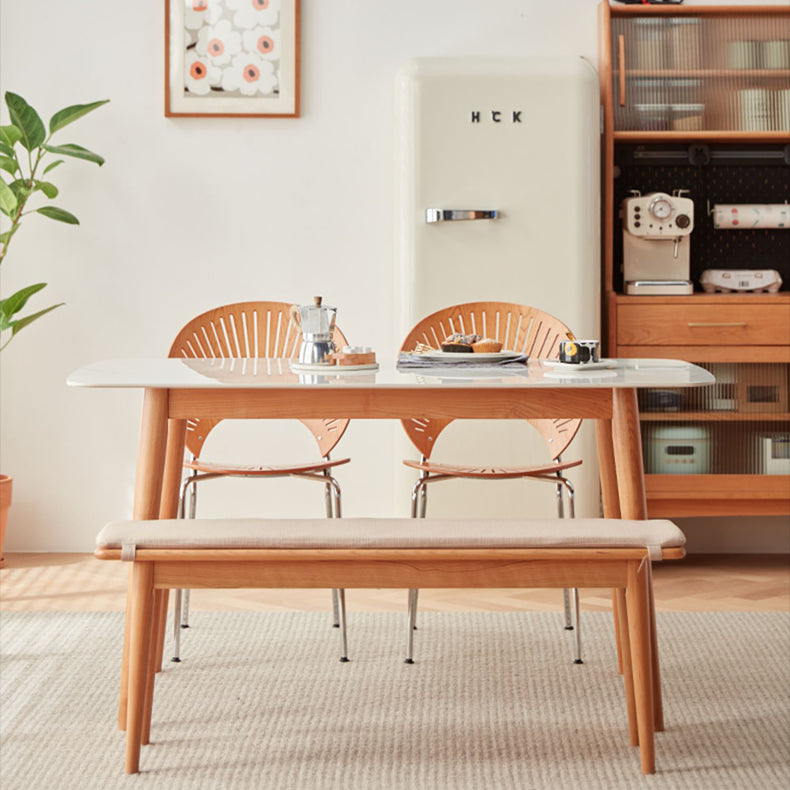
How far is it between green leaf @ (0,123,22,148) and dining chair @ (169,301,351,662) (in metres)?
1.05

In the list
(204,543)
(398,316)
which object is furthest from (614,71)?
(204,543)

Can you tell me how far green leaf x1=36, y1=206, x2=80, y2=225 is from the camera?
345 cm

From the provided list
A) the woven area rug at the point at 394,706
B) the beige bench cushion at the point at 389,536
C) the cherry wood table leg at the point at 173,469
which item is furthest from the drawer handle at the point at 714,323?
the cherry wood table leg at the point at 173,469

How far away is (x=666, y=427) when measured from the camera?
353 centimetres

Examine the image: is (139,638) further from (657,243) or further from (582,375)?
(657,243)

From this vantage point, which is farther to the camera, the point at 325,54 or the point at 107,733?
the point at 325,54

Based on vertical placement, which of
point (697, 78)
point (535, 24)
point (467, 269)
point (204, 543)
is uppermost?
point (535, 24)

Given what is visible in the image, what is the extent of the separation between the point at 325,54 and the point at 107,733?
2.49m

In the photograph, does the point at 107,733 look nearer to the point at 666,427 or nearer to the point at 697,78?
the point at 666,427

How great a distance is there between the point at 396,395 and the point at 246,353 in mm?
995

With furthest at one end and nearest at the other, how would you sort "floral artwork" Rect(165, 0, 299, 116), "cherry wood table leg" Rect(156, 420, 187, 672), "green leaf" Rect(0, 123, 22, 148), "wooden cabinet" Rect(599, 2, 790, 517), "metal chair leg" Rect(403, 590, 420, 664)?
"floral artwork" Rect(165, 0, 299, 116) → "wooden cabinet" Rect(599, 2, 790, 517) → "green leaf" Rect(0, 123, 22, 148) → "metal chair leg" Rect(403, 590, 420, 664) → "cherry wood table leg" Rect(156, 420, 187, 672)

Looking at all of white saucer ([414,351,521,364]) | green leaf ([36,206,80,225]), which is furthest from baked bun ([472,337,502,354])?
green leaf ([36,206,80,225])

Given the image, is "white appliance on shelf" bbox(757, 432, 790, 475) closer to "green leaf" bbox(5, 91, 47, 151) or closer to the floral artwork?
the floral artwork

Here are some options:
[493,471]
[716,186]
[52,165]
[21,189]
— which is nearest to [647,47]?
[716,186]
